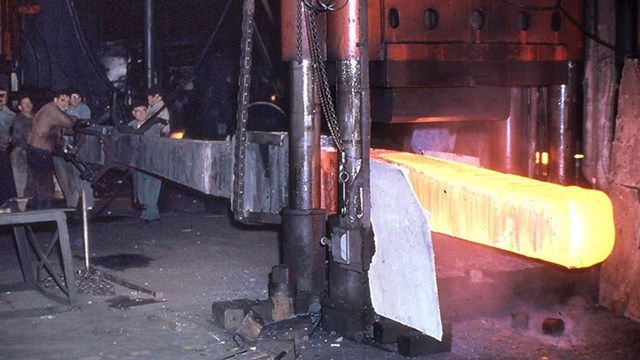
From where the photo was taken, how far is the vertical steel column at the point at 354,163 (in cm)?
782

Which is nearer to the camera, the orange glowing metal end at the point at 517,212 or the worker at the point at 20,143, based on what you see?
the orange glowing metal end at the point at 517,212

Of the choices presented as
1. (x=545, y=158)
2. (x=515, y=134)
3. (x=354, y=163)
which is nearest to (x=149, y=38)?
(x=515, y=134)

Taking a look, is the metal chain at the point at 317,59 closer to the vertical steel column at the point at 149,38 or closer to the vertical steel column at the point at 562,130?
the vertical steel column at the point at 562,130

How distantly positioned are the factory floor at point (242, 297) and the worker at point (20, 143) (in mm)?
3897

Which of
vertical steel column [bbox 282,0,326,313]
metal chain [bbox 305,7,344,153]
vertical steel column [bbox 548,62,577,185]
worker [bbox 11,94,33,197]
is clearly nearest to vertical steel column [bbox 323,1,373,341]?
metal chain [bbox 305,7,344,153]

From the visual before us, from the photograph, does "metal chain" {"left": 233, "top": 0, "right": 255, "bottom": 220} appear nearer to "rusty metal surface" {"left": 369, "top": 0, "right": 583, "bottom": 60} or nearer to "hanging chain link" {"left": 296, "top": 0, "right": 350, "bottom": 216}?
"hanging chain link" {"left": 296, "top": 0, "right": 350, "bottom": 216}

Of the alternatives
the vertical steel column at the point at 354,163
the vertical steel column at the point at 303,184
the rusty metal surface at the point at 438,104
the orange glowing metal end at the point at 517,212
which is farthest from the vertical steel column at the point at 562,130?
the vertical steel column at the point at 354,163

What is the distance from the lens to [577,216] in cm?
615

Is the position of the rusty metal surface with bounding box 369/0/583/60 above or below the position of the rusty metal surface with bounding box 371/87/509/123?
above

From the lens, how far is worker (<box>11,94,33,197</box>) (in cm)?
1476

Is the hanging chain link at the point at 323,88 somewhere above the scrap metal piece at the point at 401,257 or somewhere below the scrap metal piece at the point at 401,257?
above

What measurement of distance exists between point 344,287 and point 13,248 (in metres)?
6.55

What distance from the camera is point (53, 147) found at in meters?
14.4

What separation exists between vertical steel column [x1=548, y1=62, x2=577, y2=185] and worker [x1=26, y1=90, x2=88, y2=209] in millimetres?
8306
